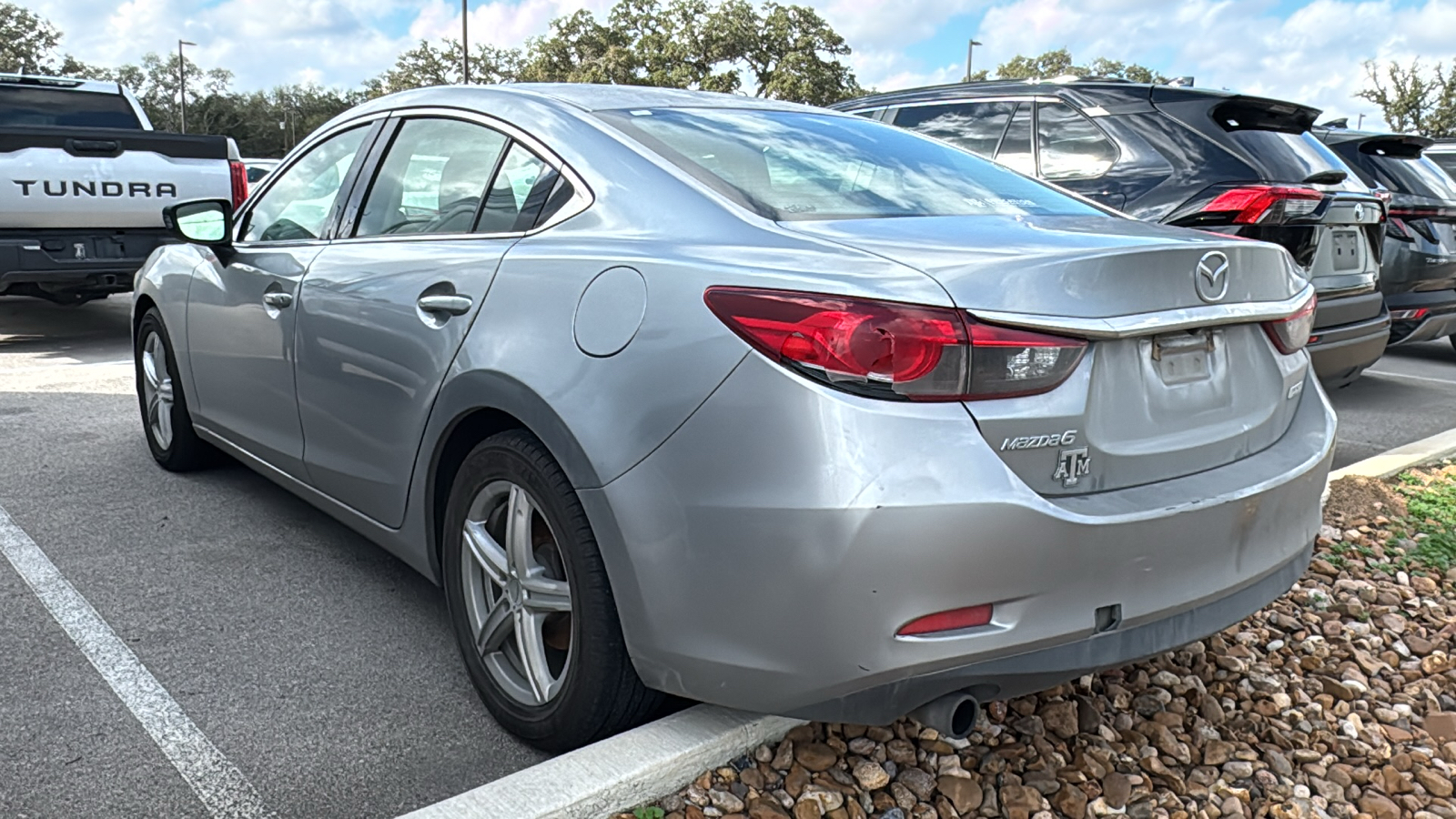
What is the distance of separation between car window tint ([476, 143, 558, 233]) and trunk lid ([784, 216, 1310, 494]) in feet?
2.39

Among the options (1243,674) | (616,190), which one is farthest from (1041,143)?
(616,190)

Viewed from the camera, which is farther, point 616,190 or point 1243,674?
point 1243,674

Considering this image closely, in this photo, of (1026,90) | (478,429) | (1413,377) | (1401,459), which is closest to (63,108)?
(1026,90)

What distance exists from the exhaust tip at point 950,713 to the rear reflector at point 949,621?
16 centimetres

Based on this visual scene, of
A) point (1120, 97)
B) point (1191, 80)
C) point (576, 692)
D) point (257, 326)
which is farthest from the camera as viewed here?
point (1191, 80)

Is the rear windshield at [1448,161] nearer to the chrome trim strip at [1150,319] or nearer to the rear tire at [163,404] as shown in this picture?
the chrome trim strip at [1150,319]

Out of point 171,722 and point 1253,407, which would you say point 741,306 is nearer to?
point 1253,407

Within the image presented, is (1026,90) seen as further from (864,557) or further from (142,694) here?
(142,694)

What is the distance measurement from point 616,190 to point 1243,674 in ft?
6.73

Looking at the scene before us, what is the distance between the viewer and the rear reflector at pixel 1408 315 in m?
6.98

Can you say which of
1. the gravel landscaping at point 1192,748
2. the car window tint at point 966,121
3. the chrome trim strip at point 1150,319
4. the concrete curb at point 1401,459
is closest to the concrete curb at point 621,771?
the gravel landscaping at point 1192,748

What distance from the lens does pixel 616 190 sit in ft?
8.16

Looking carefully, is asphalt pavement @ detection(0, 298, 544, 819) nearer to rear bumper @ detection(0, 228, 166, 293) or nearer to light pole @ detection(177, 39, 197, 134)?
rear bumper @ detection(0, 228, 166, 293)

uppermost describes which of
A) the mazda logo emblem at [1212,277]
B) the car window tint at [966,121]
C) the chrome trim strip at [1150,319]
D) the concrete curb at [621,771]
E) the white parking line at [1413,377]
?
the car window tint at [966,121]
